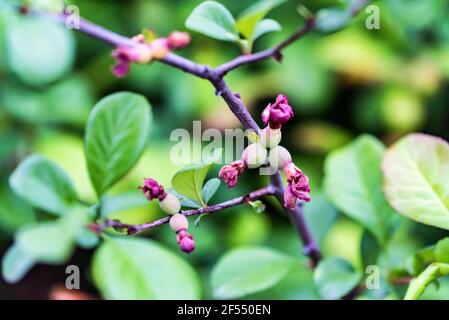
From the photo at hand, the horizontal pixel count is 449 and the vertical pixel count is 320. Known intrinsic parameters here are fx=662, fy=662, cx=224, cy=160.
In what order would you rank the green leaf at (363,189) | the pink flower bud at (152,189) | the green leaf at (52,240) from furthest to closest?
the green leaf at (363,189), the pink flower bud at (152,189), the green leaf at (52,240)

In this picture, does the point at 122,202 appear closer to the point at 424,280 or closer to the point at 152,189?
the point at 152,189

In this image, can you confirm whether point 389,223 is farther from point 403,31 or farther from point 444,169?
point 403,31

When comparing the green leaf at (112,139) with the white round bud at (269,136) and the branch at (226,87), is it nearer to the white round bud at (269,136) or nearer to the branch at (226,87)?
the branch at (226,87)

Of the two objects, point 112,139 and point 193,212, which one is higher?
point 112,139

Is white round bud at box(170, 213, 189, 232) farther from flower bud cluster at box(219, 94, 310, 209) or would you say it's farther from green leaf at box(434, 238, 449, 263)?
green leaf at box(434, 238, 449, 263)

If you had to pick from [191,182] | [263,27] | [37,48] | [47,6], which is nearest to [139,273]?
[191,182]

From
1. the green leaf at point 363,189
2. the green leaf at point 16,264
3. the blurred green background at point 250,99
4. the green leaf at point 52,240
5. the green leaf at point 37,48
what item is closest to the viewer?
the green leaf at point 52,240

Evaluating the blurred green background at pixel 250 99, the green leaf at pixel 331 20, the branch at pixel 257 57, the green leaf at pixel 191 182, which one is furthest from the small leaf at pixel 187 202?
the blurred green background at pixel 250 99
